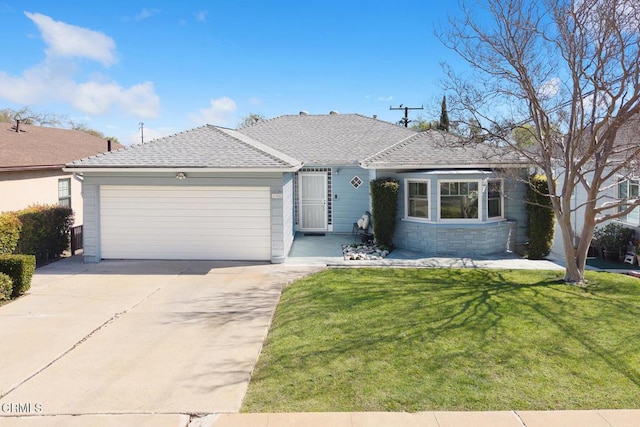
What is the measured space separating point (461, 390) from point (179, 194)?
9.65 meters

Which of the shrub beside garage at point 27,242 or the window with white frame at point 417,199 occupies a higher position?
the window with white frame at point 417,199

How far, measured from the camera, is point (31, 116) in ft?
145

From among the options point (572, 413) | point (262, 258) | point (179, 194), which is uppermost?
point (179, 194)

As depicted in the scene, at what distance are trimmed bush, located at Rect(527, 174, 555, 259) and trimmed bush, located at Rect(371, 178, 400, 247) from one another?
3996mm

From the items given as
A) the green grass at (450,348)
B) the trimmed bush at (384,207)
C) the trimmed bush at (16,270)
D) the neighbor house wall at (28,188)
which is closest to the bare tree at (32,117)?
the neighbor house wall at (28,188)

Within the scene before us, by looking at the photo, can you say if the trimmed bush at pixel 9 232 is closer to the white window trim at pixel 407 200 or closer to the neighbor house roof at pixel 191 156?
the neighbor house roof at pixel 191 156

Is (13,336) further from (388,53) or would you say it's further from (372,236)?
(388,53)

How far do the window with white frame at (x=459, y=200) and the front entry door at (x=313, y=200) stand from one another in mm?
5032

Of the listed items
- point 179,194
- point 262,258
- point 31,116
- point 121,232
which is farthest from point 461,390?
point 31,116

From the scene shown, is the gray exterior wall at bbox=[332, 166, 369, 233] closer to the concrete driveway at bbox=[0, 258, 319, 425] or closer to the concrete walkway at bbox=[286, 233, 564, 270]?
the concrete walkway at bbox=[286, 233, 564, 270]

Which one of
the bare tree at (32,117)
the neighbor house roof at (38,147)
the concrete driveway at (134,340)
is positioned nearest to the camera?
the concrete driveway at (134,340)

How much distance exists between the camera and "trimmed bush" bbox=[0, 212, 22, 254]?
10.7 m

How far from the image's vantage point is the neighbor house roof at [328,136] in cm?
1705

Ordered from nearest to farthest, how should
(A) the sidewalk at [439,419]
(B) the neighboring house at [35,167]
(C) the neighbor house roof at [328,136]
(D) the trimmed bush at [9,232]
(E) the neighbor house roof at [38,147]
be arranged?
(A) the sidewalk at [439,419] → (D) the trimmed bush at [9,232] → (B) the neighboring house at [35,167] → (E) the neighbor house roof at [38,147] → (C) the neighbor house roof at [328,136]
